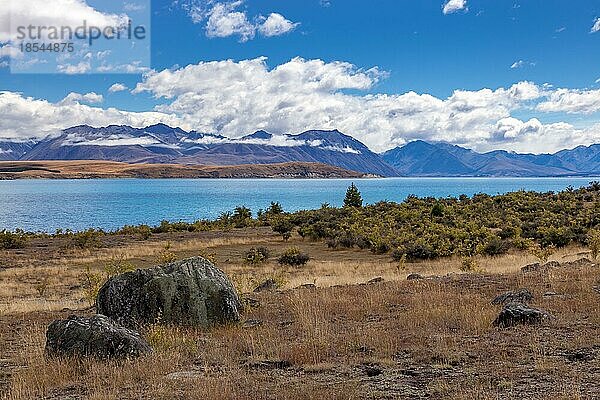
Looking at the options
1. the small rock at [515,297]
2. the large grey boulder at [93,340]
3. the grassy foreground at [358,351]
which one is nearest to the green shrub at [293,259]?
the grassy foreground at [358,351]

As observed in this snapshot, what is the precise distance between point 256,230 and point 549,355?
4680 centimetres

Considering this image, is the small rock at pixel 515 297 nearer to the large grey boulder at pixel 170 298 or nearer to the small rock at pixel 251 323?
the small rock at pixel 251 323

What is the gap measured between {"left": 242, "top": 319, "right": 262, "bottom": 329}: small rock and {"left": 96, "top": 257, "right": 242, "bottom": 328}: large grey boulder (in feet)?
0.80

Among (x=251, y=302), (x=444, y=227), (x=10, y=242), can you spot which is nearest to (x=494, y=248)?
(x=444, y=227)

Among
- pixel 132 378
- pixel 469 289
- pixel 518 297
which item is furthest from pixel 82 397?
pixel 469 289

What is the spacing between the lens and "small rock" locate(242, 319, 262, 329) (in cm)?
1265

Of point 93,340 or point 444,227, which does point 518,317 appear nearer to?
point 93,340

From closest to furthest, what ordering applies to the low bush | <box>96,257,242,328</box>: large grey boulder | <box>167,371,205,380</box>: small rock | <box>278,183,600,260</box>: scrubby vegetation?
<box>167,371,205,380</box>: small rock < <box>96,257,242,328</box>: large grey boulder < <box>278,183,600,260</box>: scrubby vegetation < the low bush

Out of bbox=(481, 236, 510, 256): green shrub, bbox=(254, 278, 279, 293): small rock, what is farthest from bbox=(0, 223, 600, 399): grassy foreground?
bbox=(481, 236, 510, 256): green shrub

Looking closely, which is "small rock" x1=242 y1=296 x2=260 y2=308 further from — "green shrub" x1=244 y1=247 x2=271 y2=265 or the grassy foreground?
"green shrub" x1=244 y1=247 x2=271 y2=265

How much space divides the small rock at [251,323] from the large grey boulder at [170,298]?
245mm

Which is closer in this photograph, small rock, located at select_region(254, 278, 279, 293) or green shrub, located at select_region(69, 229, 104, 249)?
small rock, located at select_region(254, 278, 279, 293)

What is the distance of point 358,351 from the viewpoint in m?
9.68

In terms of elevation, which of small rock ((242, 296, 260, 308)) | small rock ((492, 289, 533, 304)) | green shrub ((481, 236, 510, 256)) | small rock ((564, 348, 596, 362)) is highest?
small rock ((564, 348, 596, 362))
